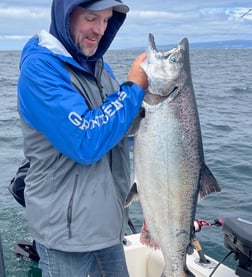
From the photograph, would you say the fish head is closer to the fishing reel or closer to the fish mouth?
the fish mouth

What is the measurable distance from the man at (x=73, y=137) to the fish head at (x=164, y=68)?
54mm

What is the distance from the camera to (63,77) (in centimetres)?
288

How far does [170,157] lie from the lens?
309cm

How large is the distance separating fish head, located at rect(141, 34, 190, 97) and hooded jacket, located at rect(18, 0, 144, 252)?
0.41 feet

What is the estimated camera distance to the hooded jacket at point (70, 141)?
2.78m

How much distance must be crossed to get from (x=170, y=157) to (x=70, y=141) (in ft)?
2.13

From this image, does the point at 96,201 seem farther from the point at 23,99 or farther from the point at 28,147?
the point at 23,99

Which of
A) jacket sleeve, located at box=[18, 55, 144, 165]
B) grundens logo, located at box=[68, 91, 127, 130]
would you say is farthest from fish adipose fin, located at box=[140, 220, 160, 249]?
grundens logo, located at box=[68, 91, 127, 130]

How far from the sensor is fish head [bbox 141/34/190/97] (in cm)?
302

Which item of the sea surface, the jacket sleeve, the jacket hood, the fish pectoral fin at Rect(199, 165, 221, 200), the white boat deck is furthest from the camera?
the sea surface

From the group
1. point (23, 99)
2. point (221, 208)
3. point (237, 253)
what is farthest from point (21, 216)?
point (23, 99)

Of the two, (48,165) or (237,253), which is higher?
(48,165)

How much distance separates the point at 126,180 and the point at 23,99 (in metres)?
0.86

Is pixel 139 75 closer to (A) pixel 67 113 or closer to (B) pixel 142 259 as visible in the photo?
(A) pixel 67 113
